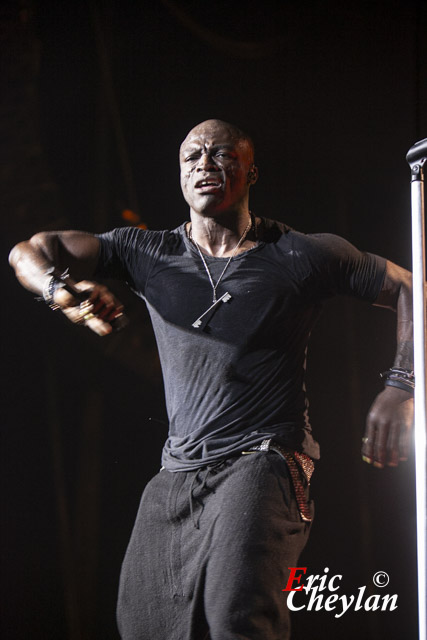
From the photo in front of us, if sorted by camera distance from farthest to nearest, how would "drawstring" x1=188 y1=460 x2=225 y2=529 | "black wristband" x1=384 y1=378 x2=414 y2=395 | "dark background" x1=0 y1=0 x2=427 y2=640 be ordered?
1. "dark background" x1=0 y1=0 x2=427 y2=640
2. "black wristband" x1=384 y1=378 x2=414 y2=395
3. "drawstring" x1=188 y1=460 x2=225 y2=529

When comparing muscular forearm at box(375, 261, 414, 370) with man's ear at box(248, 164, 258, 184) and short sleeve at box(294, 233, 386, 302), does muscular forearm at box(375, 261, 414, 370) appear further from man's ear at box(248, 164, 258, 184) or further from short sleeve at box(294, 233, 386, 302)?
man's ear at box(248, 164, 258, 184)

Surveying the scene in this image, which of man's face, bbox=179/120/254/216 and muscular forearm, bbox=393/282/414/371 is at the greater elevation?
man's face, bbox=179/120/254/216

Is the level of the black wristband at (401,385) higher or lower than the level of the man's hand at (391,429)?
higher

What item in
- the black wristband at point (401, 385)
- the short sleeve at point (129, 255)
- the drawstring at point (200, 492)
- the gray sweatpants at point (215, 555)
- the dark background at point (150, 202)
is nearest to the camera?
the gray sweatpants at point (215, 555)

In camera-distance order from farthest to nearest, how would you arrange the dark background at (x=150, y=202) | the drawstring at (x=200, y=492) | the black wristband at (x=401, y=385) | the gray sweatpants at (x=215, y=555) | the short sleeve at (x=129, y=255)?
the dark background at (x=150, y=202) → the short sleeve at (x=129, y=255) → the black wristband at (x=401, y=385) → the drawstring at (x=200, y=492) → the gray sweatpants at (x=215, y=555)

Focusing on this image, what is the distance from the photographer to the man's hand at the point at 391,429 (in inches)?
75.7

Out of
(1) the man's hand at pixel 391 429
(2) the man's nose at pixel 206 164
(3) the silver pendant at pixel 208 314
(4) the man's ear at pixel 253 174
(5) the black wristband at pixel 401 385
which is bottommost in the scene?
(1) the man's hand at pixel 391 429

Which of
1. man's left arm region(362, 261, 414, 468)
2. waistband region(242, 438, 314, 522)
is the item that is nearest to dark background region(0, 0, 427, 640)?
man's left arm region(362, 261, 414, 468)

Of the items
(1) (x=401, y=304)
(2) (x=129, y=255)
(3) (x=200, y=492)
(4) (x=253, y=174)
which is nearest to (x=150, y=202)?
(2) (x=129, y=255)

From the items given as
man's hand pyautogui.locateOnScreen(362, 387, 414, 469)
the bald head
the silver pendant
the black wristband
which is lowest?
man's hand pyautogui.locateOnScreen(362, 387, 414, 469)

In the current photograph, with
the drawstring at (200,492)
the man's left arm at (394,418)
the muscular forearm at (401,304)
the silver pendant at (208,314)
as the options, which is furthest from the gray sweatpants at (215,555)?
the muscular forearm at (401,304)

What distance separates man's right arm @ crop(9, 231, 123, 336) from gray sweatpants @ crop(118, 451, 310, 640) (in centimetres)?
52

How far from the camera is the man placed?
175 cm

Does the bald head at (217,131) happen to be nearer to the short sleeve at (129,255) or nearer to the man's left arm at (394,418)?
the short sleeve at (129,255)
